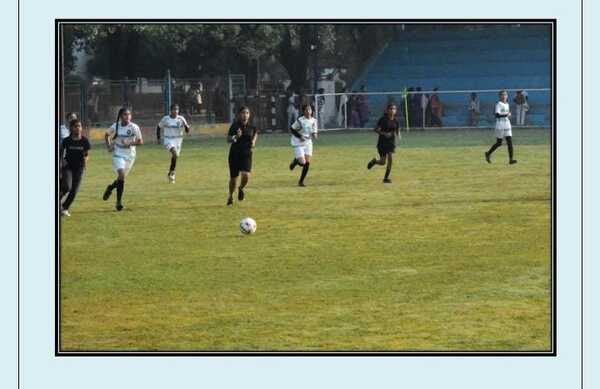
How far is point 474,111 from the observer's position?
50188 millimetres

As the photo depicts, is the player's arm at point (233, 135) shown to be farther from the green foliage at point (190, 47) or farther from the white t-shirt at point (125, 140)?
the green foliage at point (190, 47)

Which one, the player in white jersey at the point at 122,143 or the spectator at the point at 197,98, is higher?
the spectator at the point at 197,98

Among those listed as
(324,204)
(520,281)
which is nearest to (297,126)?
(324,204)

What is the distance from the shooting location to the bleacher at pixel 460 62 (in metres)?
53.4

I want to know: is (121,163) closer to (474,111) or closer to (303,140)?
(303,140)

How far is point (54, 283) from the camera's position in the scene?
12.6 metres

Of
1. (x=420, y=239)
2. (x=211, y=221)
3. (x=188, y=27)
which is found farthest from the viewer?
(x=188, y=27)

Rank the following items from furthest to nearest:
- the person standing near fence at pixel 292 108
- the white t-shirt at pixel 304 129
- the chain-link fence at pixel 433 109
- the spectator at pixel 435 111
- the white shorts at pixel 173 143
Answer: the person standing near fence at pixel 292 108 → the spectator at pixel 435 111 → the chain-link fence at pixel 433 109 → the white shorts at pixel 173 143 → the white t-shirt at pixel 304 129

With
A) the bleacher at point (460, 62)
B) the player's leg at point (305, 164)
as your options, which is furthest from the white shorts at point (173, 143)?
the bleacher at point (460, 62)

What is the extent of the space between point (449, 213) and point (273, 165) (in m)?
11.6

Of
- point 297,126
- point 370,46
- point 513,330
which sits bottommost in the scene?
point 513,330

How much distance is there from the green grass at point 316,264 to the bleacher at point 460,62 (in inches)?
891

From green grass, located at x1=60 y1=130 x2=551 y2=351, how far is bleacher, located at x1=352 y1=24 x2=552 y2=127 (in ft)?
74.3

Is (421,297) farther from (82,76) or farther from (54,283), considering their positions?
(82,76)
